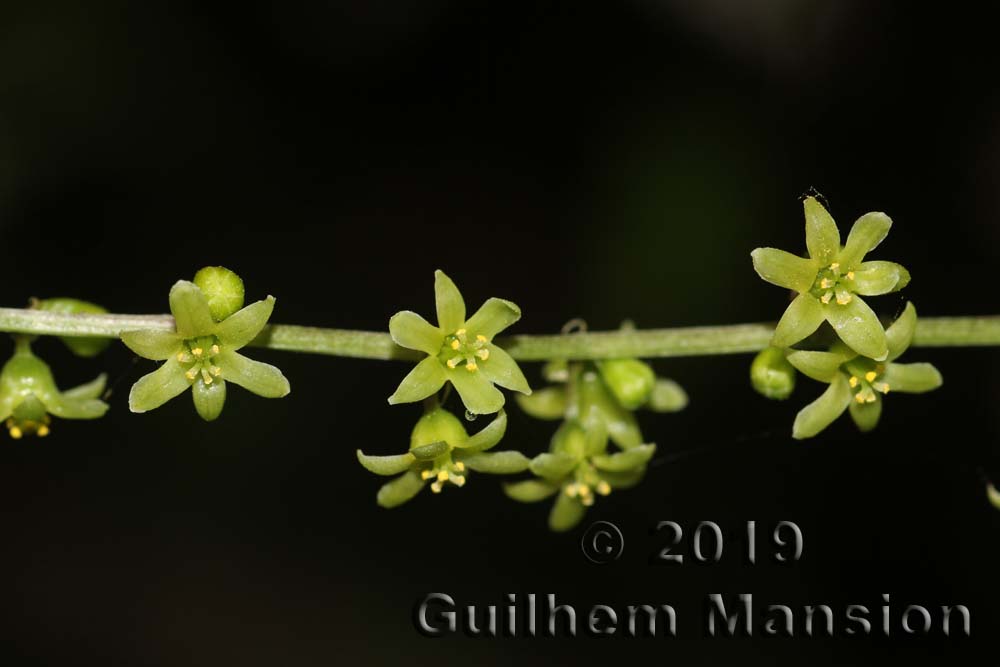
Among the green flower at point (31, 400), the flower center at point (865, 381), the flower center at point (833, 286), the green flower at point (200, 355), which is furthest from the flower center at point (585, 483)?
the green flower at point (31, 400)

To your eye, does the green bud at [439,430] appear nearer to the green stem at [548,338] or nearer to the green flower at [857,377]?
the green stem at [548,338]

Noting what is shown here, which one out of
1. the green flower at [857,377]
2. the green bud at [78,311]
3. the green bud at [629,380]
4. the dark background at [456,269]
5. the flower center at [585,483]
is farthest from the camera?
the dark background at [456,269]

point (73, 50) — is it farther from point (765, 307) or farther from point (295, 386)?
point (765, 307)

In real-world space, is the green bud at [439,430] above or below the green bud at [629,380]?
below

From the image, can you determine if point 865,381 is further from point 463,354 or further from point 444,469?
point 444,469

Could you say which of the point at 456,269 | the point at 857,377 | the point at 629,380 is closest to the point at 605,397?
the point at 629,380

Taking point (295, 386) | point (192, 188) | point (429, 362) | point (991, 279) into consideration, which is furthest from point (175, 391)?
point (991, 279)

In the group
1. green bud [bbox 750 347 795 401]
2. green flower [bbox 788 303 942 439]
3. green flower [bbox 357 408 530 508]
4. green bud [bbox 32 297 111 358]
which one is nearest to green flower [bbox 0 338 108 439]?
green bud [bbox 32 297 111 358]

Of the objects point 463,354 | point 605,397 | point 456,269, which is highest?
point 456,269
